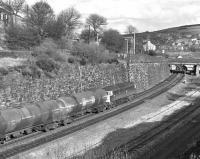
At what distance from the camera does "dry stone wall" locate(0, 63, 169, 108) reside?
39.3 m

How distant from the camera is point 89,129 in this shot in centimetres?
Answer: 3600

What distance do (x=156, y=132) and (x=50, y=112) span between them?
467 inches

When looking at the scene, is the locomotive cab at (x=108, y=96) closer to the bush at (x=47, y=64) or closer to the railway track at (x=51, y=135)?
the railway track at (x=51, y=135)

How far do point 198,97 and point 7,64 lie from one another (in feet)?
123

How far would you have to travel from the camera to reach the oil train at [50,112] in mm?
28750

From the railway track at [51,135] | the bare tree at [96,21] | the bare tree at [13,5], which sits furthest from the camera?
the bare tree at [96,21]

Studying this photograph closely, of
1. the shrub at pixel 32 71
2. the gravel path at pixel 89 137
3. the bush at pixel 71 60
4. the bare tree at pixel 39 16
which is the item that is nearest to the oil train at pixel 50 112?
the gravel path at pixel 89 137

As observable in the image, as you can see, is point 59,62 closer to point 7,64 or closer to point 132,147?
point 7,64

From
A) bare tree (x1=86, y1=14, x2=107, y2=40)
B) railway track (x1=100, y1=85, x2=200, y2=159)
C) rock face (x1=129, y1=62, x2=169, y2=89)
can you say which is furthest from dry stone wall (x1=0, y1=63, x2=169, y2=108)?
bare tree (x1=86, y1=14, x2=107, y2=40)

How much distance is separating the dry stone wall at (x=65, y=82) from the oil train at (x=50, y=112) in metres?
6.61

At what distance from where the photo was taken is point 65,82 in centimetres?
4853

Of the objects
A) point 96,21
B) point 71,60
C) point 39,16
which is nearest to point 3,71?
point 71,60

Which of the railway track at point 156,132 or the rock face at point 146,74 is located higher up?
the rock face at point 146,74


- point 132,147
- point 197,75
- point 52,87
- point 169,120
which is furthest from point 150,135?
point 197,75
